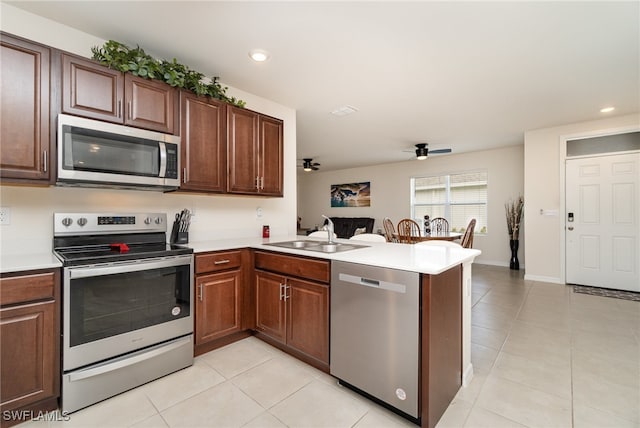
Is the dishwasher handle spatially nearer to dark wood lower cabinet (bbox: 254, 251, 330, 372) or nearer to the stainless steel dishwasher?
the stainless steel dishwasher

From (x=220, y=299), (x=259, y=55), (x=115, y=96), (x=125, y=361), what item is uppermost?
(x=259, y=55)

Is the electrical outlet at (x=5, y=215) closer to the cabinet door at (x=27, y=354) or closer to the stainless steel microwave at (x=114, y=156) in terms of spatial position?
the stainless steel microwave at (x=114, y=156)

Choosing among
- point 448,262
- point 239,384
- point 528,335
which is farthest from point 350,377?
point 528,335

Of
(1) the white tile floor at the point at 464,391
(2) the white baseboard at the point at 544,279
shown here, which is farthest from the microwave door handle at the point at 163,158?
(2) the white baseboard at the point at 544,279

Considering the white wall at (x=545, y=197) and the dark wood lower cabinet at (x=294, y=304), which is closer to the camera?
the dark wood lower cabinet at (x=294, y=304)

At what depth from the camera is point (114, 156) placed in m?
1.97

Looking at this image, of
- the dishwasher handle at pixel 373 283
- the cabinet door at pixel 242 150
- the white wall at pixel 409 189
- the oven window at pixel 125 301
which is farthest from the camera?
the white wall at pixel 409 189

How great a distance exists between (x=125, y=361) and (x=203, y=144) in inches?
68.8

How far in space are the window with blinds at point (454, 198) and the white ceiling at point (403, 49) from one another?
2.57 m

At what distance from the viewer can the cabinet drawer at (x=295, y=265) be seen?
1958mm

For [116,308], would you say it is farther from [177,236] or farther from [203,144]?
[203,144]

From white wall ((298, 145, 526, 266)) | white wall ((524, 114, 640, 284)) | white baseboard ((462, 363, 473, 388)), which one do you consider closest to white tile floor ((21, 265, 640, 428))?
white baseboard ((462, 363, 473, 388))

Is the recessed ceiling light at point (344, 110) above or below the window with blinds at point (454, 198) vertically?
above

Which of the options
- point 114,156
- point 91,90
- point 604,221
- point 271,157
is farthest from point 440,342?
point 604,221
